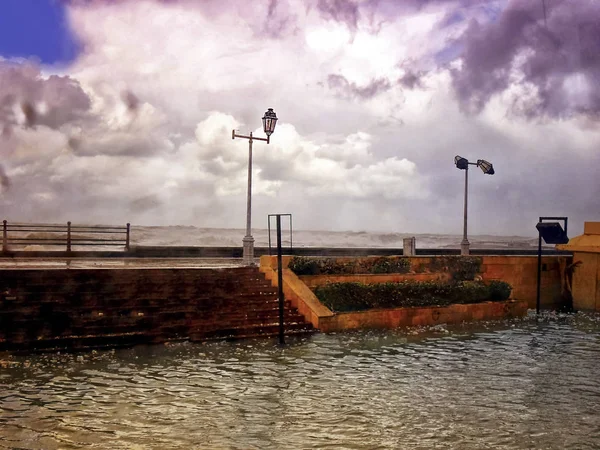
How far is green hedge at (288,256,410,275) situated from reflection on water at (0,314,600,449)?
3708mm

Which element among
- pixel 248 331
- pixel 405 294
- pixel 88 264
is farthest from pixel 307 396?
pixel 88 264

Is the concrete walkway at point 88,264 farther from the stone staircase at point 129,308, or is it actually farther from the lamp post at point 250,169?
the stone staircase at point 129,308

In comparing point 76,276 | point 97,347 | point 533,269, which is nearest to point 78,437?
point 97,347

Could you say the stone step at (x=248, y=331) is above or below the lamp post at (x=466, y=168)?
below

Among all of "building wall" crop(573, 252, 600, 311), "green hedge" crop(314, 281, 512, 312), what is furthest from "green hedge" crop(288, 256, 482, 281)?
"building wall" crop(573, 252, 600, 311)

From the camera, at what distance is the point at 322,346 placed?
1239cm

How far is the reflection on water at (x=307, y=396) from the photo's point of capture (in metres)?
6.78

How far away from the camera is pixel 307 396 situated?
28.0 ft

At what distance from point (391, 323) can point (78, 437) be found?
9.77 m

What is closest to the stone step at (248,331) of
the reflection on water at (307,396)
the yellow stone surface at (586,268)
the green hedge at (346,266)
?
the reflection on water at (307,396)

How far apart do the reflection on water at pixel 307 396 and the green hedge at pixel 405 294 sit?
2.56 metres

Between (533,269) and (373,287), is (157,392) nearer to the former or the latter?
(373,287)

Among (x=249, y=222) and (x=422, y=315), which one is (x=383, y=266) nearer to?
(x=422, y=315)

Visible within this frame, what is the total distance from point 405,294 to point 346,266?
2.01m
